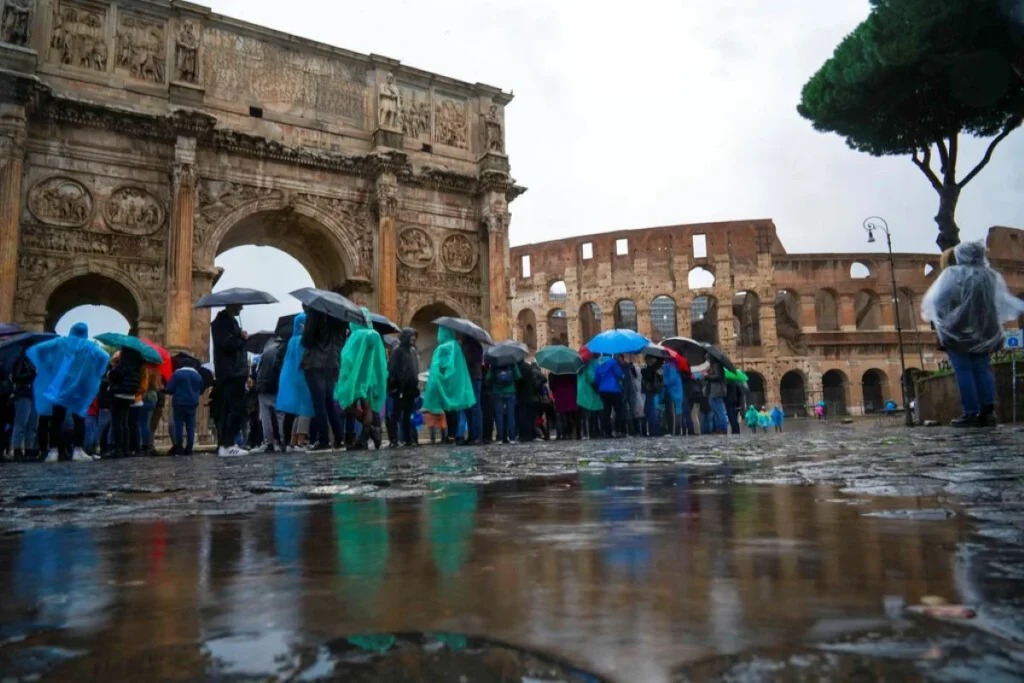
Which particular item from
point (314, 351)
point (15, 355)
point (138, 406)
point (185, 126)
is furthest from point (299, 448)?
point (185, 126)

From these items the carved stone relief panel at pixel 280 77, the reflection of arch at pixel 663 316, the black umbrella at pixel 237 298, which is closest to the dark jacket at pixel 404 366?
the black umbrella at pixel 237 298

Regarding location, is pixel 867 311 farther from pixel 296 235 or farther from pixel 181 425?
pixel 181 425

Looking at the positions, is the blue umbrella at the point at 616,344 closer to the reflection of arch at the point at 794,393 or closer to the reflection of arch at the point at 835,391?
the reflection of arch at the point at 794,393

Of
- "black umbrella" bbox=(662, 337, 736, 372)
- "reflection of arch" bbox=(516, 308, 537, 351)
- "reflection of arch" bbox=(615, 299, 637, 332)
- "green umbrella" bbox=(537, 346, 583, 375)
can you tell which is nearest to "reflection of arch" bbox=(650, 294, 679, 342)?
"reflection of arch" bbox=(615, 299, 637, 332)

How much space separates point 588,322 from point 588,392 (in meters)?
24.1

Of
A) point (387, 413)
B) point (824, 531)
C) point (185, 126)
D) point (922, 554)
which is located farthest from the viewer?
point (185, 126)

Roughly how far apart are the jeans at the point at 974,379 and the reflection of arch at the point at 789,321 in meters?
27.7

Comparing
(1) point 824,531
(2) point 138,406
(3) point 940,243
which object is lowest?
(1) point 824,531

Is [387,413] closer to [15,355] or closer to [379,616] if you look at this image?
[15,355]

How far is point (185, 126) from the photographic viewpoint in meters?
15.1

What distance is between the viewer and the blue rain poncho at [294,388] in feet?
25.4

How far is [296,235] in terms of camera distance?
59.7ft

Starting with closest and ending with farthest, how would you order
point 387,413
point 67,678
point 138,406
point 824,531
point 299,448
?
point 67,678 → point 824,531 → point 299,448 → point 138,406 → point 387,413

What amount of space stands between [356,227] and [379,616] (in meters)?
17.7
